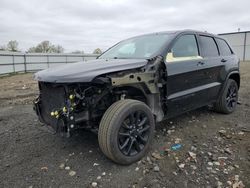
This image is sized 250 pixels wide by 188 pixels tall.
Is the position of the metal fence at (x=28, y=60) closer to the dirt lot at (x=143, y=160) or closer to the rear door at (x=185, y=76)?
the dirt lot at (x=143, y=160)

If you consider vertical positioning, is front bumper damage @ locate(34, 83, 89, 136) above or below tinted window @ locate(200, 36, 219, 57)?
below

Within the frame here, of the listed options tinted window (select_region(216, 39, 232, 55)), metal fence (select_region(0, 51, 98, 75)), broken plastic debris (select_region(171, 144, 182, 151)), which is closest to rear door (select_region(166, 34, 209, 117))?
broken plastic debris (select_region(171, 144, 182, 151))

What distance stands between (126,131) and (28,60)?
→ 18.3 metres

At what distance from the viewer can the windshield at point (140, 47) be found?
3.38 meters

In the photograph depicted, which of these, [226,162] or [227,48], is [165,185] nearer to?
[226,162]

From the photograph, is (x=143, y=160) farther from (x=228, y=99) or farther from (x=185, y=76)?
(x=228, y=99)

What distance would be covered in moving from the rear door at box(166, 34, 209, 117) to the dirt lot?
1.73 ft

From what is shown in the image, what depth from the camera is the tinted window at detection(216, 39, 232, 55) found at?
15.1 ft

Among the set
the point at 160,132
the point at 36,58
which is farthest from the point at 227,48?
the point at 36,58

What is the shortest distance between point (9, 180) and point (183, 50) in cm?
312

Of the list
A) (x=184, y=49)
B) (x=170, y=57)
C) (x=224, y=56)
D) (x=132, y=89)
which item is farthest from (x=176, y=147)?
(x=224, y=56)

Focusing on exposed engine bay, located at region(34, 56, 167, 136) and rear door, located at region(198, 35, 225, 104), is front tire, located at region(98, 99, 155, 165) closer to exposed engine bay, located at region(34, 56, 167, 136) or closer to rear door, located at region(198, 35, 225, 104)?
exposed engine bay, located at region(34, 56, 167, 136)

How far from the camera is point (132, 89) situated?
10.1 ft

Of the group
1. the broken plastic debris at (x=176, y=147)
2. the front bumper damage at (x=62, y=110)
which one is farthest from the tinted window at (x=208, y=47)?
the front bumper damage at (x=62, y=110)
